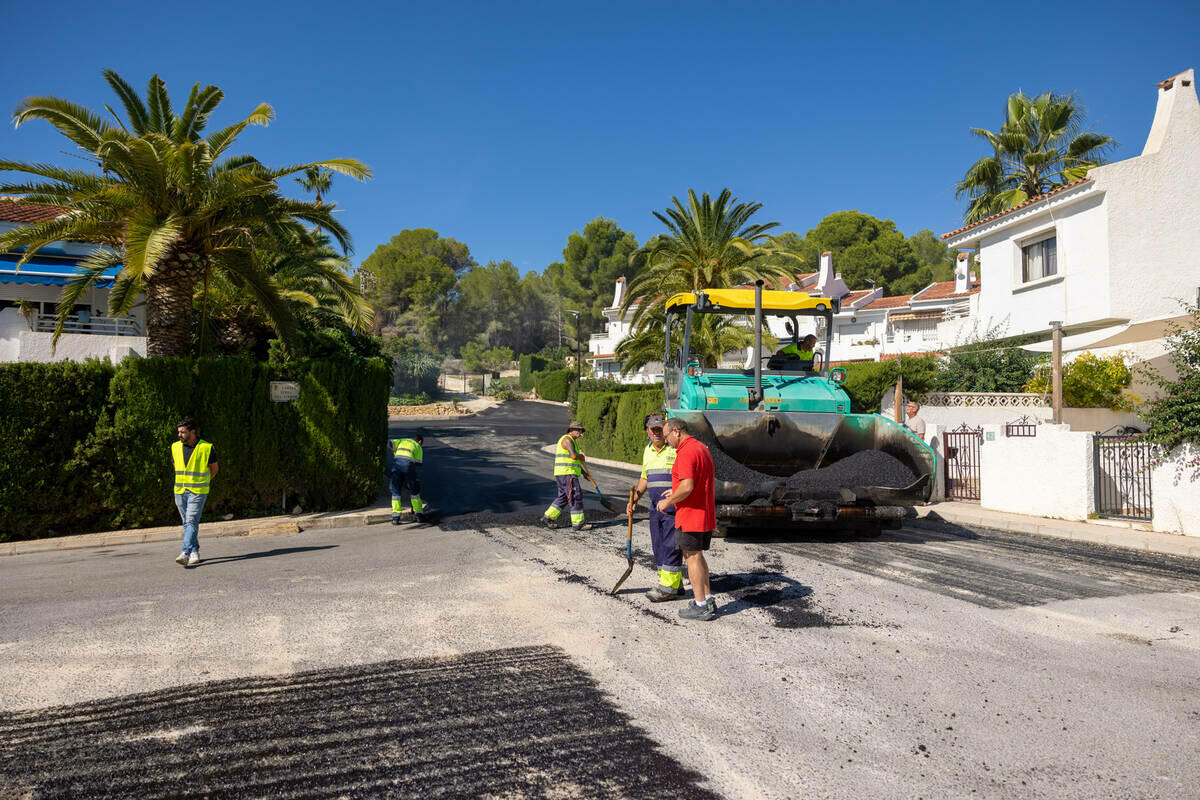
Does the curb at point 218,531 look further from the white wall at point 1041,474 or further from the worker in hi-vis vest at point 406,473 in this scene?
the white wall at point 1041,474

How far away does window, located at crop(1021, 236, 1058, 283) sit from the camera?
66.8 ft

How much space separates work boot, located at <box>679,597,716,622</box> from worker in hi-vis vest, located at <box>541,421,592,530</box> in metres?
4.46

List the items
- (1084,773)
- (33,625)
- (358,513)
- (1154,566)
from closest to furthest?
(1084,773) → (33,625) → (1154,566) → (358,513)

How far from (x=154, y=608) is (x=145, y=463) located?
5841mm

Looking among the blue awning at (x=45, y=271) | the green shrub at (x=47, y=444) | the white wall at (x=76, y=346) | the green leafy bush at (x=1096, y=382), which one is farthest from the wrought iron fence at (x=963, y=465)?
the blue awning at (x=45, y=271)

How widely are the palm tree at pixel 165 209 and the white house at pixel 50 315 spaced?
6.39m

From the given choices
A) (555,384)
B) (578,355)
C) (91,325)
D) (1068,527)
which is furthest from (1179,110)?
(555,384)

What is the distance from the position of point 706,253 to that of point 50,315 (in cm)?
1901

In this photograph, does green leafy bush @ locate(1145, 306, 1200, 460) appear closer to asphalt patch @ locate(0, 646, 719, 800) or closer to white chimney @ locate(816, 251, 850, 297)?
asphalt patch @ locate(0, 646, 719, 800)

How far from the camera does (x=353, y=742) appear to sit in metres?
3.62

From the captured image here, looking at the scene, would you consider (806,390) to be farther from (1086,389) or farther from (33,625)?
(1086,389)

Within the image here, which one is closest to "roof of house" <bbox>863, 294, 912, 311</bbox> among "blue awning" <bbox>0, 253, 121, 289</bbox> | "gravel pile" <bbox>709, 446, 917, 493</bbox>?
"gravel pile" <bbox>709, 446, 917, 493</bbox>

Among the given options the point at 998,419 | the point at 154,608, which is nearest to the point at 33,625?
the point at 154,608

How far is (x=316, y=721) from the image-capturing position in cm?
387
